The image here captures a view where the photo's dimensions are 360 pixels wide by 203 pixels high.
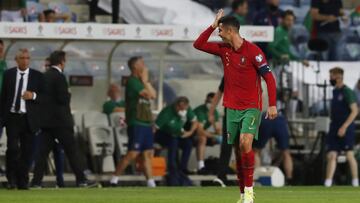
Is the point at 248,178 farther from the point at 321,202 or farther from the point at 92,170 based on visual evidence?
the point at 92,170

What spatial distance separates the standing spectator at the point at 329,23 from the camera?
1233 inches

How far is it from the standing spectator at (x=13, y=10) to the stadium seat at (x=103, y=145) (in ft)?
9.06

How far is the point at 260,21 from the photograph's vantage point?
2941 centimetres

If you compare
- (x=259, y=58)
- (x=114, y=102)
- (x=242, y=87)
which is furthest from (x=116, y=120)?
(x=259, y=58)

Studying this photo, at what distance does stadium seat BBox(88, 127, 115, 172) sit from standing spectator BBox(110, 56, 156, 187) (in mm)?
824

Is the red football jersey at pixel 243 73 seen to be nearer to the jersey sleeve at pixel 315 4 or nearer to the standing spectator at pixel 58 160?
the standing spectator at pixel 58 160

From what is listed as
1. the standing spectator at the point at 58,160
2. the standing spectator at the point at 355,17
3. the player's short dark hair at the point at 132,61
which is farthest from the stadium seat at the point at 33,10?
the standing spectator at the point at 355,17

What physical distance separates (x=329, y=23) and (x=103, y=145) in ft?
22.6

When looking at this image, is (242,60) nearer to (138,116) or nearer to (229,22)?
(229,22)

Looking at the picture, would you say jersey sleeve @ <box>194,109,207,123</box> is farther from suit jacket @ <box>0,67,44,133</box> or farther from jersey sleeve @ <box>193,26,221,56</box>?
jersey sleeve @ <box>193,26,221,56</box>

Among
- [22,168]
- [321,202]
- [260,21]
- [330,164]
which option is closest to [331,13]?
[260,21]

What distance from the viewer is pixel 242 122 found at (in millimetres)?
17891

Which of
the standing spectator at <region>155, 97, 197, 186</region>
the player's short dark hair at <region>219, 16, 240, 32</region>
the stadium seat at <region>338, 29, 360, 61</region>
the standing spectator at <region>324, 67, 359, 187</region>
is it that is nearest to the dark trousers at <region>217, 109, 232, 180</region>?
the standing spectator at <region>155, 97, 197, 186</region>

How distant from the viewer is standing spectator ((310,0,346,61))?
3132 centimetres
